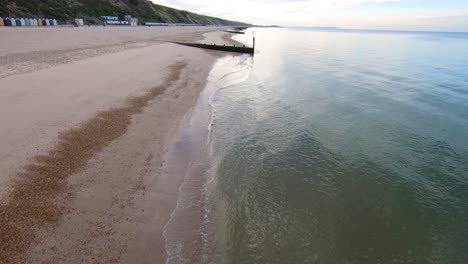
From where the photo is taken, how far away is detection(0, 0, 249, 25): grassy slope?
64.8 meters

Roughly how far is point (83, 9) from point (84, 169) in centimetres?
10062

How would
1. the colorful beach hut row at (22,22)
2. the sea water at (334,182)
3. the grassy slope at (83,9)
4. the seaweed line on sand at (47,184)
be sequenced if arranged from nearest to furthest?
the seaweed line on sand at (47,184)
the sea water at (334,182)
the colorful beach hut row at (22,22)
the grassy slope at (83,9)

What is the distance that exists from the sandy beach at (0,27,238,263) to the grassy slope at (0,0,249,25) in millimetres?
67326

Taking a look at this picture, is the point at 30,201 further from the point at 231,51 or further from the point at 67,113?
the point at 231,51

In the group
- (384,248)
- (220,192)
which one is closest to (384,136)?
(384,248)

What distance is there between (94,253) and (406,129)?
1519cm

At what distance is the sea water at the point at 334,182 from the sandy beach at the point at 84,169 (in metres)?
A: 1.55

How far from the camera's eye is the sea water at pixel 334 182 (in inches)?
256

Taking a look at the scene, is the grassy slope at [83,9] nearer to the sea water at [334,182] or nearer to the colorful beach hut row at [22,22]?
the colorful beach hut row at [22,22]

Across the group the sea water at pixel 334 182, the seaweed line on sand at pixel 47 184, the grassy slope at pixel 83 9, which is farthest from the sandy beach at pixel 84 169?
the grassy slope at pixel 83 9

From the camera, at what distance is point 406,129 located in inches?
558

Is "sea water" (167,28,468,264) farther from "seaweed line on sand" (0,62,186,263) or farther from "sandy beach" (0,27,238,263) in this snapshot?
"seaweed line on sand" (0,62,186,263)

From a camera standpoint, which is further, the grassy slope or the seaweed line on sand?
the grassy slope

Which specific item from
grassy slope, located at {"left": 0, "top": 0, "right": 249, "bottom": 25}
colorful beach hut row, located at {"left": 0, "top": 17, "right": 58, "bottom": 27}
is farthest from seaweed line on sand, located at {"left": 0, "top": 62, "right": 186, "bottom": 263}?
grassy slope, located at {"left": 0, "top": 0, "right": 249, "bottom": 25}
